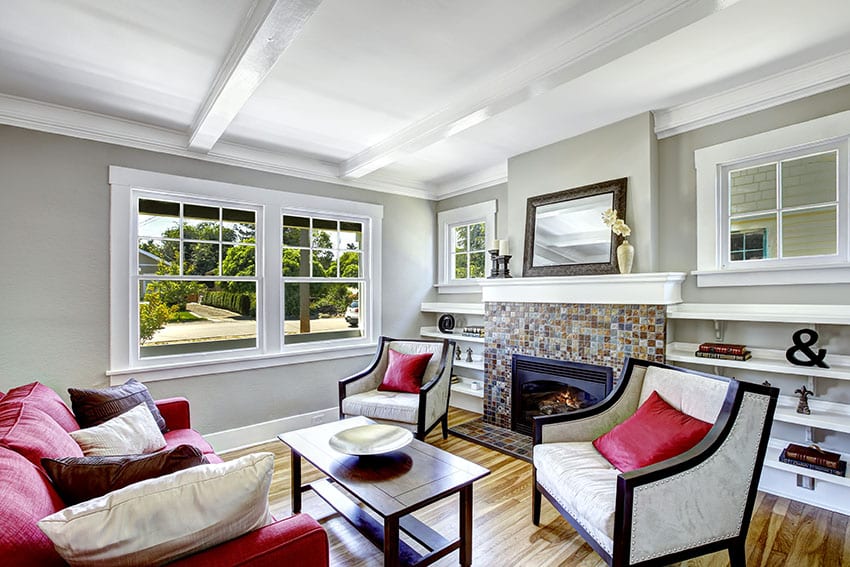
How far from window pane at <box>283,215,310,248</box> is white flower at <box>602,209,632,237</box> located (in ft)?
8.90

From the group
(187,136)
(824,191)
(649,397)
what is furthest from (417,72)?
(824,191)

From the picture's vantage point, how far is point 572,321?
3471 millimetres

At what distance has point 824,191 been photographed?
2566 mm

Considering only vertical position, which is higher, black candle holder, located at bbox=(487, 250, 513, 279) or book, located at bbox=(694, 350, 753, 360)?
black candle holder, located at bbox=(487, 250, 513, 279)

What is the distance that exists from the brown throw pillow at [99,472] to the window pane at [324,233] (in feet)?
10.0

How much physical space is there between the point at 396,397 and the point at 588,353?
161 cm

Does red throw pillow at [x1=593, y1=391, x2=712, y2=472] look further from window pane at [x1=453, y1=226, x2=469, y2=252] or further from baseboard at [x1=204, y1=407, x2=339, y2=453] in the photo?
window pane at [x1=453, y1=226, x2=469, y2=252]

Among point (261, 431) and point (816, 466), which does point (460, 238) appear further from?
point (816, 466)

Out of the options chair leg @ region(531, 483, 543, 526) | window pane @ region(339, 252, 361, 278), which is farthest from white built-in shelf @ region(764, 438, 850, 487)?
window pane @ region(339, 252, 361, 278)

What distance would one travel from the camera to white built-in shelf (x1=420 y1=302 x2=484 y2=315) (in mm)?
4602

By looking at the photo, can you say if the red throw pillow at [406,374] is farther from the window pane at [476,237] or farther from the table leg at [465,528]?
the table leg at [465,528]

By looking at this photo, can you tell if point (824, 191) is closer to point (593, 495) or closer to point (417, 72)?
point (593, 495)

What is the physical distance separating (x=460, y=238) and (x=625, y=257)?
7.10 ft

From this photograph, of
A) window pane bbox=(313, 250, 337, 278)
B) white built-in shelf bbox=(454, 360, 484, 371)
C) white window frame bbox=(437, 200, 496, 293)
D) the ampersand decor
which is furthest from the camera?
Answer: white window frame bbox=(437, 200, 496, 293)
